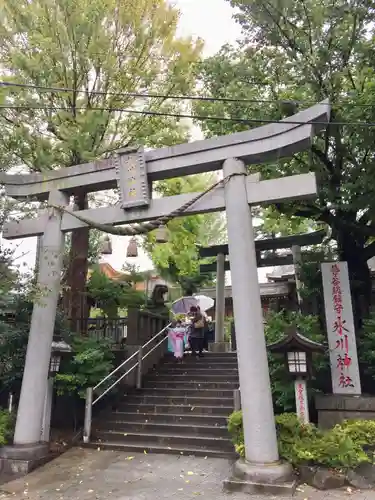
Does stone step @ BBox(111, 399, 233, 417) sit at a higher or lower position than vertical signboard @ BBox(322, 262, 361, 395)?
lower

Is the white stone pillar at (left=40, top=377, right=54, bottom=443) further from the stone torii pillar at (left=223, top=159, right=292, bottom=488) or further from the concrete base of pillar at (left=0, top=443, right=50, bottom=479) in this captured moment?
the stone torii pillar at (left=223, top=159, right=292, bottom=488)

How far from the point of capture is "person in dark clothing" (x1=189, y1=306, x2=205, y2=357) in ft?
41.6

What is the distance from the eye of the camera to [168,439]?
28.2 ft

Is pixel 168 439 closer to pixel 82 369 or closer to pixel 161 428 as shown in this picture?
pixel 161 428

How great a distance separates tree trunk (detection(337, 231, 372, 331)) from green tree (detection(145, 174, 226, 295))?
14.3ft

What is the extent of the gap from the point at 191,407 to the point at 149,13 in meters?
10.3

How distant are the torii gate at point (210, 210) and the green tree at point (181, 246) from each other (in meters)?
3.96

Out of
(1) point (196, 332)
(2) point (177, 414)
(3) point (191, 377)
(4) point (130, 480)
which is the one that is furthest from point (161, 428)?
(1) point (196, 332)

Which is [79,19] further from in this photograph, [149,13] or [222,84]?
[222,84]

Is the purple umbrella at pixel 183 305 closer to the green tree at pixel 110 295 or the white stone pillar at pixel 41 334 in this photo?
the green tree at pixel 110 295

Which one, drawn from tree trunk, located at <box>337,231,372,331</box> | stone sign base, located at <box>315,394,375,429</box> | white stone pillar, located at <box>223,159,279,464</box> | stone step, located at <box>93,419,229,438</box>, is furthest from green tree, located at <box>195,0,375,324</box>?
stone step, located at <box>93,419,229,438</box>

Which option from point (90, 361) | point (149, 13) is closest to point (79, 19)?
point (149, 13)

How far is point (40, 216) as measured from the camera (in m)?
9.24

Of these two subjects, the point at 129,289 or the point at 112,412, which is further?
the point at 129,289
